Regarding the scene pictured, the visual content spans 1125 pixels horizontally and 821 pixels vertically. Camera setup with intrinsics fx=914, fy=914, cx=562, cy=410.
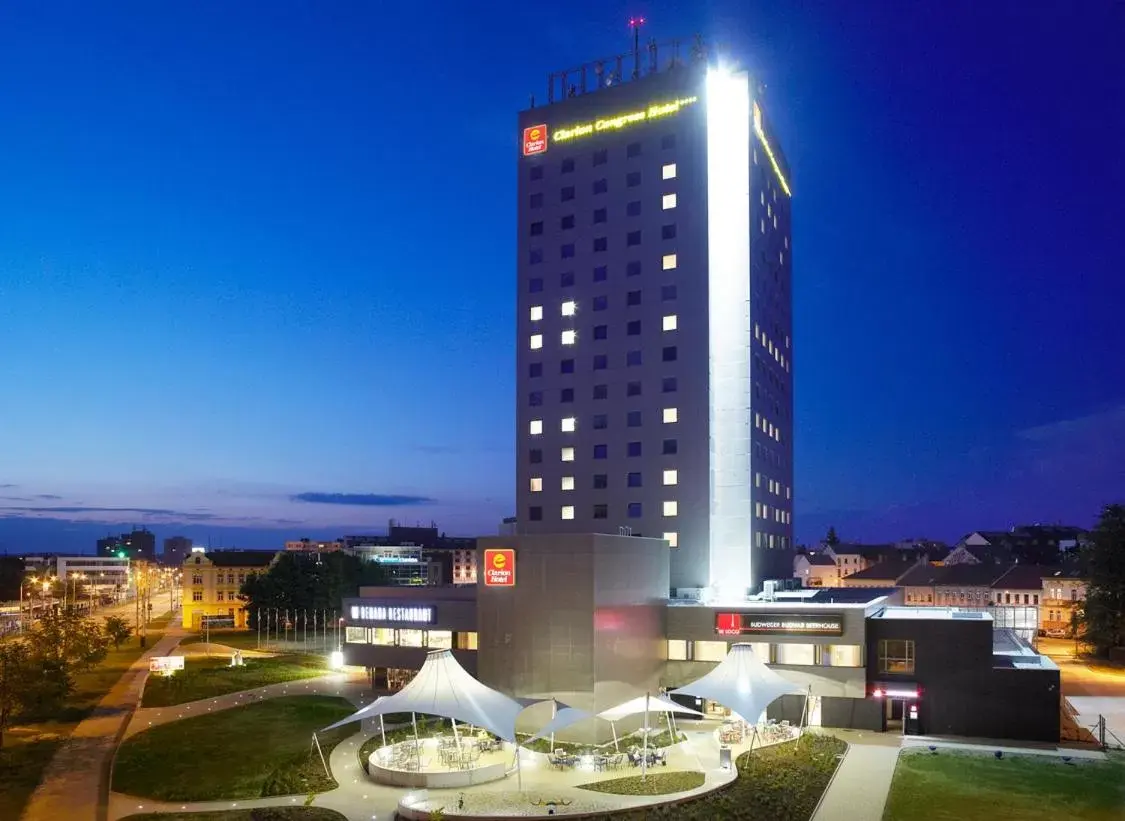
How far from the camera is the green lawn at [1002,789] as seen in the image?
31.1 m

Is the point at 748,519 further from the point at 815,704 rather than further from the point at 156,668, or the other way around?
the point at 156,668

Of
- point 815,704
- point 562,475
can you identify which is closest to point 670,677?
point 815,704

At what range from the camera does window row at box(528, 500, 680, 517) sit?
213 feet

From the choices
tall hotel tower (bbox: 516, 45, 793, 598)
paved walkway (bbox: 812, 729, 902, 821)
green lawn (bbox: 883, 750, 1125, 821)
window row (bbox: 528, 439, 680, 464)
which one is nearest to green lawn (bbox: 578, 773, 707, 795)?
paved walkway (bbox: 812, 729, 902, 821)

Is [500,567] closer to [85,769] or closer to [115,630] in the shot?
[85,769]

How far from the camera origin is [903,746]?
42.3m

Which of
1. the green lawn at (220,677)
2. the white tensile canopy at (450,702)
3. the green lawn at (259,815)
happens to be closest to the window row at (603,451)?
the green lawn at (220,677)

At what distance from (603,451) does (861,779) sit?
3503 cm

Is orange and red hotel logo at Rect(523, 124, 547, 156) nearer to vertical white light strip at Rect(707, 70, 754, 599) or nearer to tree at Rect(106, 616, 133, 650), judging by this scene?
vertical white light strip at Rect(707, 70, 754, 599)

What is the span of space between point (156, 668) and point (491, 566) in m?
33.3

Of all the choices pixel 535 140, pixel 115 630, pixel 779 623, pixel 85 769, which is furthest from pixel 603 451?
pixel 115 630

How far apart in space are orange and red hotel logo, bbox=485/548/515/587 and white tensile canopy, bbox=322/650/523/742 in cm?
872

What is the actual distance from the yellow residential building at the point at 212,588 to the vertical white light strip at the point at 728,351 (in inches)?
3393

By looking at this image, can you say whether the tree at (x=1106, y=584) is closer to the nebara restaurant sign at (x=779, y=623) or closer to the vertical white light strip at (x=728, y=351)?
the vertical white light strip at (x=728, y=351)
